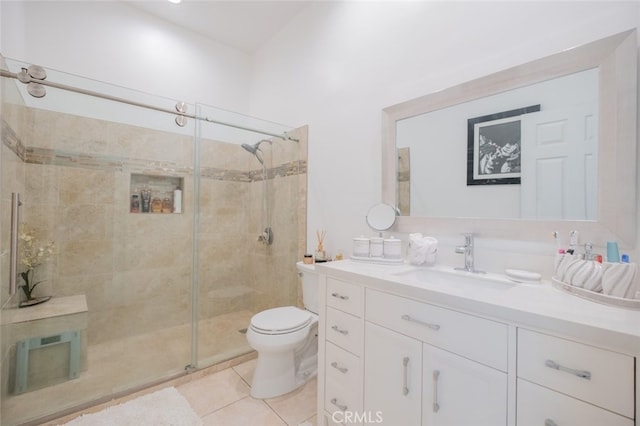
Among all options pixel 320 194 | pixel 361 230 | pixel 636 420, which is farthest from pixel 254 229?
pixel 636 420

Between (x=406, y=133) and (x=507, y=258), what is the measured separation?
88 centimetres

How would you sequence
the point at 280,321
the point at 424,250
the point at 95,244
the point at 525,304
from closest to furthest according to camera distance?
the point at 525,304
the point at 424,250
the point at 280,321
the point at 95,244

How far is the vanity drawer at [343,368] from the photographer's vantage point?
1278 millimetres

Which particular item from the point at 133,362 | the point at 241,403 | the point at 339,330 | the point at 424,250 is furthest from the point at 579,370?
the point at 133,362

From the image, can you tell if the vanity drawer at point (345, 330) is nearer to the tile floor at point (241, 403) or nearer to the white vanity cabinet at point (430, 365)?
the white vanity cabinet at point (430, 365)

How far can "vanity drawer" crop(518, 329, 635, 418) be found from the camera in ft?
2.20

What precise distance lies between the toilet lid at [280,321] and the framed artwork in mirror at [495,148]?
4.32 feet

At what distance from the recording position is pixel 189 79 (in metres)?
2.82

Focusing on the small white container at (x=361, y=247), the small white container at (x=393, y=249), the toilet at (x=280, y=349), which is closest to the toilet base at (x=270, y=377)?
the toilet at (x=280, y=349)

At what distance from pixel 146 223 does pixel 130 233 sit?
0.14 meters

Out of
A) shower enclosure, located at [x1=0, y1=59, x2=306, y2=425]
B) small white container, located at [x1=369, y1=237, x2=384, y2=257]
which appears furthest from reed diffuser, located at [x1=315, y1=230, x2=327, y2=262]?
small white container, located at [x1=369, y1=237, x2=384, y2=257]

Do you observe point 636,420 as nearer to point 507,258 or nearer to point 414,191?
point 507,258

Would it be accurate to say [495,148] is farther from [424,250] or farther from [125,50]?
[125,50]

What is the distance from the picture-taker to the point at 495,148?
1.35 meters
